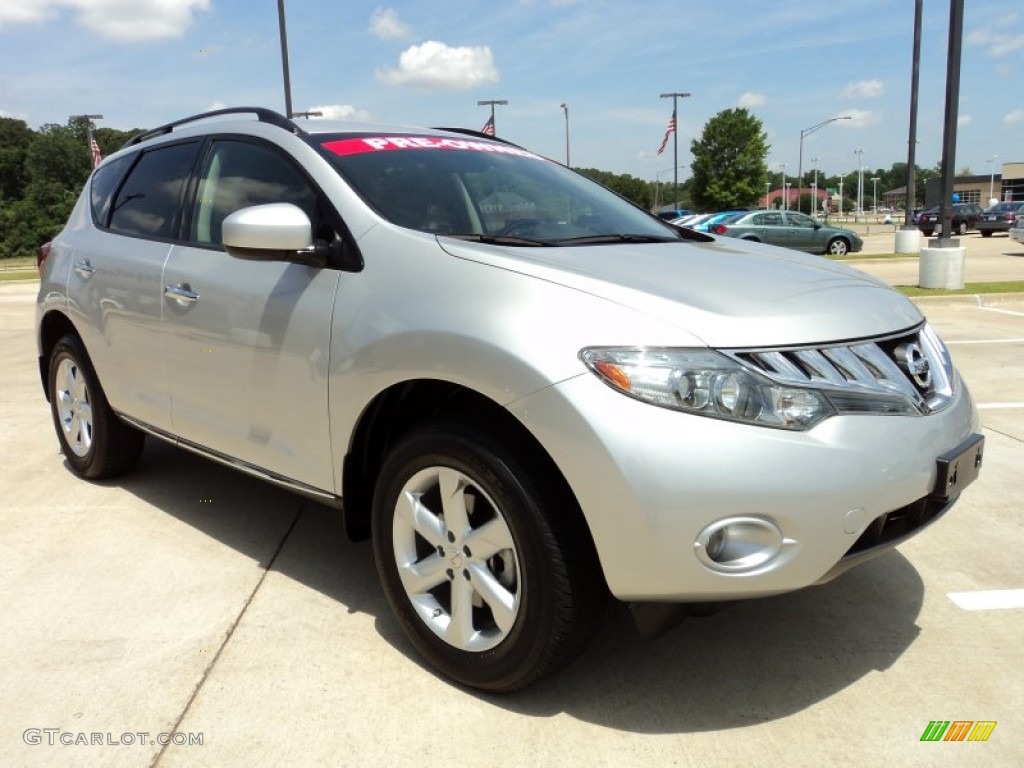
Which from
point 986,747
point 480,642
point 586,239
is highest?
point 586,239

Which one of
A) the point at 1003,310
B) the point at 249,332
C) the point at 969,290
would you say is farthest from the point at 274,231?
the point at 969,290

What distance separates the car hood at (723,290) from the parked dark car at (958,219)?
35546 millimetres

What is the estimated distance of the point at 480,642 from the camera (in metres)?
2.43

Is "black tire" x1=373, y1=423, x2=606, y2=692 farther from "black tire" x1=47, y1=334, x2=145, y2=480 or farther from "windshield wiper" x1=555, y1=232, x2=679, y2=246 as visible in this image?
"black tire" x1=47, y1=334, x2=145, y2=480

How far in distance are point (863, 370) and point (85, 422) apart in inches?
151

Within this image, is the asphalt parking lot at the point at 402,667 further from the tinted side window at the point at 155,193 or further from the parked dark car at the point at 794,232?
the parked dark car at the point at 794,232

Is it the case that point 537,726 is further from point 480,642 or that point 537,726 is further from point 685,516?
point 685,516

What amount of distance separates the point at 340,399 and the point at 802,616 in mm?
1758

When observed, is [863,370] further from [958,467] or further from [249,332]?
[249,332]

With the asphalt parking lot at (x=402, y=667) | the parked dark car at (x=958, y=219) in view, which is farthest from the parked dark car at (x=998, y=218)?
the asphalt parking lot at (x=402, y=667)

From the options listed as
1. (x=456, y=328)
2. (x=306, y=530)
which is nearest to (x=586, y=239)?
(x=456, y=328)

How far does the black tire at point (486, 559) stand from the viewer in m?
2.18

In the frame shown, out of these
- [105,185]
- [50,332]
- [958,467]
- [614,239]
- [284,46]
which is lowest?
[958,467]

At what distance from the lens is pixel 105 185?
4352mm
